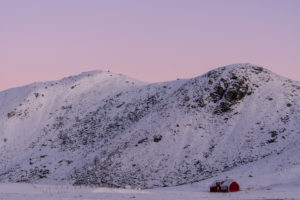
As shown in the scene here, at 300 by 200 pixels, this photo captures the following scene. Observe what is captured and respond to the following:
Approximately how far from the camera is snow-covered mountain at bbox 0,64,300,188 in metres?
51.9

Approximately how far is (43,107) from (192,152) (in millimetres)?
39513

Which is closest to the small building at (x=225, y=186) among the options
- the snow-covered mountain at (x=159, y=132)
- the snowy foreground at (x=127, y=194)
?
the snowy foreground at (x=127, y=194)

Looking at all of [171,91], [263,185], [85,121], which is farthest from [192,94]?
[263,185]

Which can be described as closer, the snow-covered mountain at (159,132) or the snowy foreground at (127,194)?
the snowy foreground at (127,194)

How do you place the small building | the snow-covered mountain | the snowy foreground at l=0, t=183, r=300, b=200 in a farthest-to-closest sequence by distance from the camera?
the snow-covered mountain → the small building → the snowy foreground at l=0, t=183, r=300, b=200

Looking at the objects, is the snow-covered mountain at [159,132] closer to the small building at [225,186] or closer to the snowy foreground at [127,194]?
the small building at [225,186]

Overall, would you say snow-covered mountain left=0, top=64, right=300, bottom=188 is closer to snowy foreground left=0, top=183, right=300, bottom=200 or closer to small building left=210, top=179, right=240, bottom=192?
small building left=210, top=179, right=240, bottom=192

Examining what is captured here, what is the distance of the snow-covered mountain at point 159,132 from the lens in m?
51.9

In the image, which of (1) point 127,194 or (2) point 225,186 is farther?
(2) point 225,186

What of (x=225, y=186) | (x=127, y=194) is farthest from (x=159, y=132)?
(x=127, y=194)

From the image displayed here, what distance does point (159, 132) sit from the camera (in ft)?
196

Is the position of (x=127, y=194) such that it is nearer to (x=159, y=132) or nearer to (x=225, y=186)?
(x=225, y=186)

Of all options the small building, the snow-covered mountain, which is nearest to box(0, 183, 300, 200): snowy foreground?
the small building

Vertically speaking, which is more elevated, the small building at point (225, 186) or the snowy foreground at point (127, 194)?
the snowy foreground at point (127, 194)
